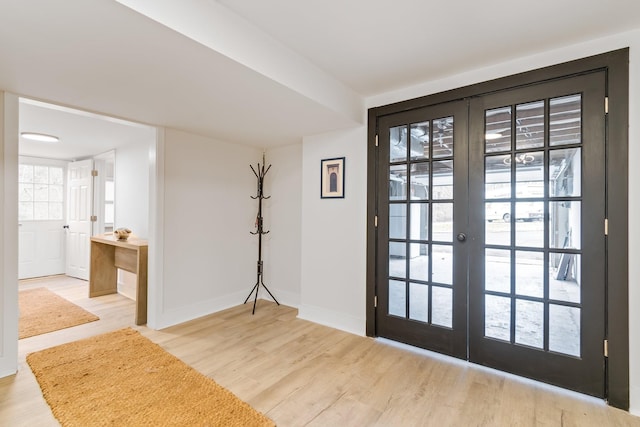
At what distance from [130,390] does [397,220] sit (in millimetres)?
2422

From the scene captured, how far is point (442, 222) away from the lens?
261 cm

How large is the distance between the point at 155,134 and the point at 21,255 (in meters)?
4.25

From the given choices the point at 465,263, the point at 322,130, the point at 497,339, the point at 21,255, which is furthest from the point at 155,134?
the point at 21,255

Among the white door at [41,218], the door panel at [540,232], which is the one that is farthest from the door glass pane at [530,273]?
the white door at [41,218]

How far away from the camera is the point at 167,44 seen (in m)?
1.58

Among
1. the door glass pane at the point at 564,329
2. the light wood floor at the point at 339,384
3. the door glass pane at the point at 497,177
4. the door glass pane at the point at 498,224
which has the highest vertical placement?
the door glass pane at the point at 497,177

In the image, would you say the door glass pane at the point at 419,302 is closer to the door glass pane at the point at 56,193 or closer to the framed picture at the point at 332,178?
the framed picture at the point at 332,178

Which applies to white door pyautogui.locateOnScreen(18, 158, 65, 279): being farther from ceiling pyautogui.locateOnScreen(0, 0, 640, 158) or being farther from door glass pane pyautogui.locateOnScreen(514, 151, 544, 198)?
door glass pane pyautogui.locateOnScreen(514, 151, 544, 198)

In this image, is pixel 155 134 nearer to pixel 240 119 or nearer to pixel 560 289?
pixel 240 119

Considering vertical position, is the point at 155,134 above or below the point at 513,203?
above

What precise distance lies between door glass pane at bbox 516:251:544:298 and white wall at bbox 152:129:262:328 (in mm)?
3094

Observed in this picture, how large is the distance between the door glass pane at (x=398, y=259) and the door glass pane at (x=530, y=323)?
35.6 inches

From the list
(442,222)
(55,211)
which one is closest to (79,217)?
(55,211)

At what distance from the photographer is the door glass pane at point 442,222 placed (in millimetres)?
2568
